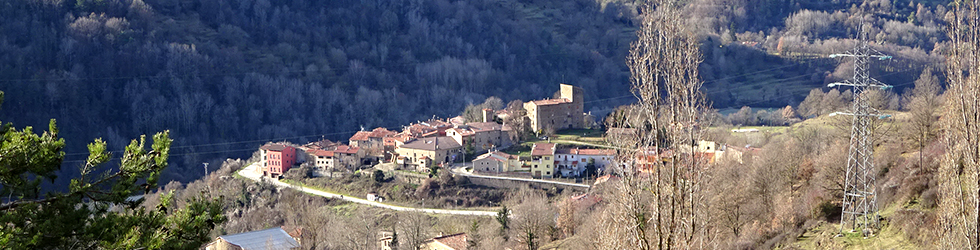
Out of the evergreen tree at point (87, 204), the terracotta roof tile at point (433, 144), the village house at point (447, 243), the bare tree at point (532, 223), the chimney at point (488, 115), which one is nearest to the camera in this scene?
the evergreen tree at point (87, 204)

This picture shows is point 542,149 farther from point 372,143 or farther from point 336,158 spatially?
point 336,158

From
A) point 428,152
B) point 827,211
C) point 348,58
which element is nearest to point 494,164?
point 428,152

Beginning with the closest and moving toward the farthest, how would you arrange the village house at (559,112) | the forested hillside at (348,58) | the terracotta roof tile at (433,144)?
the terracotta roof tile at (433,144)
the village house at (559,112)
the forested hillside at (348,58)

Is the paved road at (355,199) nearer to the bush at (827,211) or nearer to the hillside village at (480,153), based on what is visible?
the hillside village at (480,153)

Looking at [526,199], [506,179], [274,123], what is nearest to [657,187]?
[526,199]

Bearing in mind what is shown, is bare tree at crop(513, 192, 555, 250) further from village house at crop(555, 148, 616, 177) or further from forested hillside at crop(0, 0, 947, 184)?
forested hillside at crop(0, 0, 947, 184)

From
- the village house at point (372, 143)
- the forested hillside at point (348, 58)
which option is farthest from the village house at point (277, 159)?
the forested hillside at point (348, 58)

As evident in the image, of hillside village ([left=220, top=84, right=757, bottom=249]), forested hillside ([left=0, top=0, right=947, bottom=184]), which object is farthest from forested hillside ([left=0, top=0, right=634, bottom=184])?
hillside village ([left=220, top=84, right=757, bottom=249])

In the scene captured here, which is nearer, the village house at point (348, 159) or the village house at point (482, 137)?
the village house at point (482, 137)
